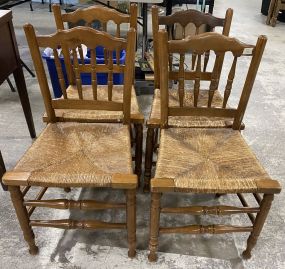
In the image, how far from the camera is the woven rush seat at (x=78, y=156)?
1094 mm

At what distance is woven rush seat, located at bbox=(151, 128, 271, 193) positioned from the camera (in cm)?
109

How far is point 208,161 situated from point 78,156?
55 centimetres

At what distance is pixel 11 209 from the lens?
1579mm

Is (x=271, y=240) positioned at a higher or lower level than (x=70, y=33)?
lower

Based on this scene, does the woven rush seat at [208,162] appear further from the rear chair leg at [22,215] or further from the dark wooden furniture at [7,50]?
the dark wooden furniture at [7,50]

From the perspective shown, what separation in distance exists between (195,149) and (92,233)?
68 centimetres

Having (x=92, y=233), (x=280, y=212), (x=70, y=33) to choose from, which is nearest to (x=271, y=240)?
(x=280, y=212)

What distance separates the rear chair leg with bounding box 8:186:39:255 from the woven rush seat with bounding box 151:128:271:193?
1.81 ft

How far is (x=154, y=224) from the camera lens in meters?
1.20

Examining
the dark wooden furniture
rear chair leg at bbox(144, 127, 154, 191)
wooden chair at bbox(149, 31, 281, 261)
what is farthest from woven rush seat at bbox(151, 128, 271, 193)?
the dark wooden furniture

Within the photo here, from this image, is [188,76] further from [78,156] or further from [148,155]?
[78,156]

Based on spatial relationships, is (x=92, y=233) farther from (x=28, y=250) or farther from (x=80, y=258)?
(x=28, y=250)

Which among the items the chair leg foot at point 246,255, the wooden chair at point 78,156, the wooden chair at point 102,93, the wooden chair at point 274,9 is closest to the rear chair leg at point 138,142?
the wooden chair at point 102,93

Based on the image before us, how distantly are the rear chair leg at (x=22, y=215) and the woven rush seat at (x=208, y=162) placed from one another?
0.55 meters
